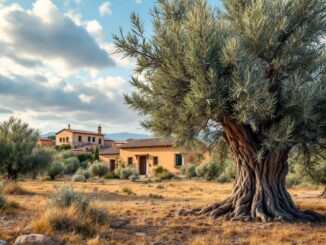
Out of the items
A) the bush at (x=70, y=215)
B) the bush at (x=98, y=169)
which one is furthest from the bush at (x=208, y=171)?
the bush at (x=70, y=215)

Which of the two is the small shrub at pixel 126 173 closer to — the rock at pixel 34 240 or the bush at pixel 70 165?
the bush at pixel 70 165

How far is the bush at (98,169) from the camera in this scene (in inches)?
1502

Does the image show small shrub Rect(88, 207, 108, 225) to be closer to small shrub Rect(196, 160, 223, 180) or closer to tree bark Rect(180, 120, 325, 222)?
tree bark Rect(180, 120, 325, 222)

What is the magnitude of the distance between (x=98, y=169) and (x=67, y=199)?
30.5 meters

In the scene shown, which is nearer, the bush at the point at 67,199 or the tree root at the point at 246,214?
the bush at the point at 67,199

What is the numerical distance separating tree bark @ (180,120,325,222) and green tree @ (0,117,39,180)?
39.5 ft

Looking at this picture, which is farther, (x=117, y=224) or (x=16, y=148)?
(x=16, y=148)

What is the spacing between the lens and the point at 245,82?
7.60 metres

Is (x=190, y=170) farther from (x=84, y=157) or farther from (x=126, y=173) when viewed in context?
(x=84, y=157)

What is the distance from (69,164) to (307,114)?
36.1 m

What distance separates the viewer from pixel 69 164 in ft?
134

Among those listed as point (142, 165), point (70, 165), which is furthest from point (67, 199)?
point (142, 165)

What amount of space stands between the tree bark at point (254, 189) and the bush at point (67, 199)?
10.6ft

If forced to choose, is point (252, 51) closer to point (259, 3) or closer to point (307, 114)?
point (259, 3)
